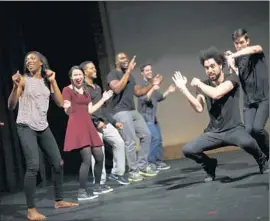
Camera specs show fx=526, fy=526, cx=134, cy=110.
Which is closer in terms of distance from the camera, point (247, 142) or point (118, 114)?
point (247, 142)

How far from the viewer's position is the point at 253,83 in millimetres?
4066

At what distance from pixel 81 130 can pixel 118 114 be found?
0.75 metres

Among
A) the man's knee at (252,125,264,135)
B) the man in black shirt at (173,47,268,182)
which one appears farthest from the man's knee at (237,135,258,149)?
the man's knee at (252,125,264,135)

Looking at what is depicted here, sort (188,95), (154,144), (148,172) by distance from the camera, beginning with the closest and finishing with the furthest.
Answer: (188,95), (148,172), (154,144)

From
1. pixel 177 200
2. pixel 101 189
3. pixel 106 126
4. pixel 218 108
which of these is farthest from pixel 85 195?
pixel 218 108

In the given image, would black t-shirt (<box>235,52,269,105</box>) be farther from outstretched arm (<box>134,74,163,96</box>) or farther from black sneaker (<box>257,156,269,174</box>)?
outstretched arm (<box>134,74,163,96</box>)

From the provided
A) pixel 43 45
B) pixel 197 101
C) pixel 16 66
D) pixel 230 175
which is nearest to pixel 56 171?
pixel 197 101

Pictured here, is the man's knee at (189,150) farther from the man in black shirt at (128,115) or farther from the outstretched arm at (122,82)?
the outstretched arm at (122,82)

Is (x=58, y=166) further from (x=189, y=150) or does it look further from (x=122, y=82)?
(x=122, y=82)

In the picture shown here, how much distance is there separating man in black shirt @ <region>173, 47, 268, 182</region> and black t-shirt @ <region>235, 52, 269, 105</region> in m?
0.17

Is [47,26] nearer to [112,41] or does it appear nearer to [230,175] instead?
[112,41]

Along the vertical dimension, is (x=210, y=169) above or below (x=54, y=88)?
below

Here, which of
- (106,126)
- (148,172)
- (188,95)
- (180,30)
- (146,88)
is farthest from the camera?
(180,30)

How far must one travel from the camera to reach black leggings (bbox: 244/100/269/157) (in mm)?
3955
